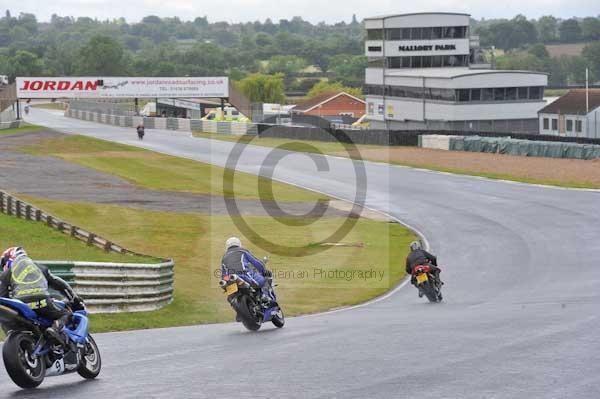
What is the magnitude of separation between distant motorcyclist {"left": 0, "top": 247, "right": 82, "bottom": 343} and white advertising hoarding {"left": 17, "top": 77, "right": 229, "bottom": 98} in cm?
9178

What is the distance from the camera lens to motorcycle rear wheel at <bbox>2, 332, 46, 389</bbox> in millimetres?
11320

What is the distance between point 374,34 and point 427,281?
90.8 meters

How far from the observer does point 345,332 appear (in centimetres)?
1688

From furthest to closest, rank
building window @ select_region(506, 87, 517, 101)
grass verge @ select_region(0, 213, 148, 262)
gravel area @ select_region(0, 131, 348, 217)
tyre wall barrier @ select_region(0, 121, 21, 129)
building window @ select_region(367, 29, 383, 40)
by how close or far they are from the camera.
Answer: building window @ select_region(367, 29, 383, 40)
building window @ select_region(506, 87, 517, 101)
tyre wall barrier @ select_region(0, 121, 21, 129)
gravel area @ select_region(0, 131, 348, 217)
grass verge @ select_region(0, 213, 148, 262)

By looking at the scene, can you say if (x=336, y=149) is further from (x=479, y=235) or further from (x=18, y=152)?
(x=479, y=235)

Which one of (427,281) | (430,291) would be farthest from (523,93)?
(427,281)

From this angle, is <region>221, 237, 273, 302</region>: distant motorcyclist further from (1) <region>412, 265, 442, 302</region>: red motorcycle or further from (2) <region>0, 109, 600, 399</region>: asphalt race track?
(1) <region>412, 265, 442, 302</region>: red motorcycle

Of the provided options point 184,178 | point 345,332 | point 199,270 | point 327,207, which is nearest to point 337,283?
point 199,270

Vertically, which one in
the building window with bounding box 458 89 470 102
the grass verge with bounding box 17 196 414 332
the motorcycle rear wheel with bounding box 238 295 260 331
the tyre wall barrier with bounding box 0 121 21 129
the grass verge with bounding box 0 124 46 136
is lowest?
the grass verge with bounding box 17 196 414 332

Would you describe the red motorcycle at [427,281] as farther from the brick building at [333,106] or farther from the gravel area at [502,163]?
the brick building at [333,106]

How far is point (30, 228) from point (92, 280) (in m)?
12.3

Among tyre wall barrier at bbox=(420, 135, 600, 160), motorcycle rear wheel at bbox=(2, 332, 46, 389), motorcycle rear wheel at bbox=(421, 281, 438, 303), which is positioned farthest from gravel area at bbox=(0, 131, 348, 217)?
motorcycle rear wheel at bbox=(2, 332, 46, 389)

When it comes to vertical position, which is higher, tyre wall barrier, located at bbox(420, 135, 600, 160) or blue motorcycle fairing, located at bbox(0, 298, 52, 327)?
blue motorcycle fairing, located at bbox(0, 298, 52, 327)

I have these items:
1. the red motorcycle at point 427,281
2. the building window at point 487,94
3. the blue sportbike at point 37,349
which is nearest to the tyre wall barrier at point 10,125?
the building window at point 487,94
